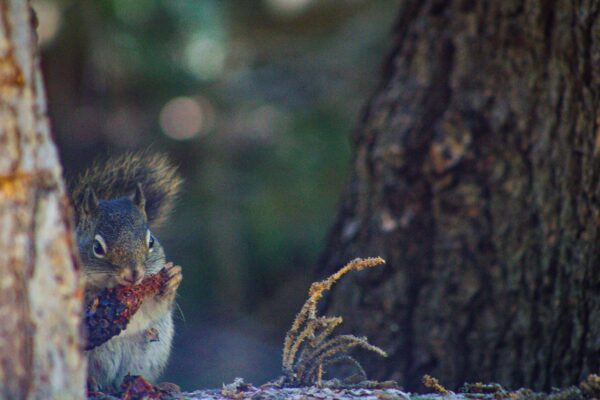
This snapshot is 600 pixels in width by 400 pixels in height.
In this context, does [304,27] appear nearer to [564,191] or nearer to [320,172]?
[320,172]

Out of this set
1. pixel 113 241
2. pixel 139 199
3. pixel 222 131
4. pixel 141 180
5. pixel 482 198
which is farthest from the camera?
pixel 222 131

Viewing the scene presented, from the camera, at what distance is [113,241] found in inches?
83.7

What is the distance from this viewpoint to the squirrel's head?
207cm

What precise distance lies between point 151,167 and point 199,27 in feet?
4.81

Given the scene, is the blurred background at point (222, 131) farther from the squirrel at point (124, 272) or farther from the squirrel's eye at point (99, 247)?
the squirrel's eye at point (99, 247)

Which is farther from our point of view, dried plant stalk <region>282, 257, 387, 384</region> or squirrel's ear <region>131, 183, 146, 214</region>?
squirrel's ear <region>131, 183, 146, 214</region>

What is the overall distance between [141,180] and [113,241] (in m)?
0.52

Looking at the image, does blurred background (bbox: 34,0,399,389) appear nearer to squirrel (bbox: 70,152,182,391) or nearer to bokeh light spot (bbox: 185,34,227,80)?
bokeh light spot (bbox: 185,34,227,80)

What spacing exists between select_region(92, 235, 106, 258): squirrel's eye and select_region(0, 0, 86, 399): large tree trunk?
930 millimetres

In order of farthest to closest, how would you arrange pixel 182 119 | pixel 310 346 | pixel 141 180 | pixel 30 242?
pixel 182 119 → pixel 141 180 → pixel 310 346 → pixel 30 242

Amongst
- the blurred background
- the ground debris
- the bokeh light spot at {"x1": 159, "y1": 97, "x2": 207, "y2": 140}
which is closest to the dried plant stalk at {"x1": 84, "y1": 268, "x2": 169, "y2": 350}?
the ground debris

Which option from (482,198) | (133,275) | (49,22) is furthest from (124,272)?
(49,22)

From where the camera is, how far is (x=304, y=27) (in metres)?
5.51

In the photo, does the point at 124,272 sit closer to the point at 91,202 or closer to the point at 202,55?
the point at 91,202
